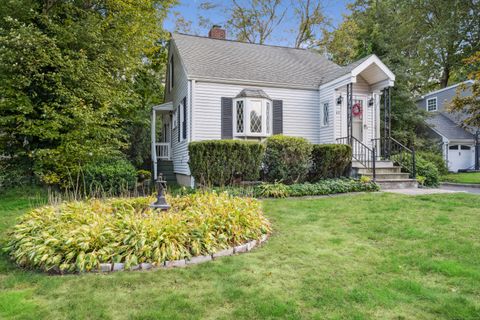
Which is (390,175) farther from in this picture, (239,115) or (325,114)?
(239,115)

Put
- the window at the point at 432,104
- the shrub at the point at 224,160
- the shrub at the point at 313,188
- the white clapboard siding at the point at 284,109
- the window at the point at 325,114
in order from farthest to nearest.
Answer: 1. the window at the point at 432,104
2. the window at the point at 325,114
3. the white clapboard siding at the point at 284,109
4. the shrub at the point at 224,160
5. the shrub at the point at 313,188

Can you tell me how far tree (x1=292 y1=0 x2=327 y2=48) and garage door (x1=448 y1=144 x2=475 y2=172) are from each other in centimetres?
1184

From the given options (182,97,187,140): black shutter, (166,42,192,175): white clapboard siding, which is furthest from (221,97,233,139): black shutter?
(182,97,187,140): black shutter

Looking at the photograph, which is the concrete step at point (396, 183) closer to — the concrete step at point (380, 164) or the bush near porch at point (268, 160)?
the concrete step at point (380, 164)

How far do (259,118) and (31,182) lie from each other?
731cm

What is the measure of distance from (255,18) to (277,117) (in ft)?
49.3

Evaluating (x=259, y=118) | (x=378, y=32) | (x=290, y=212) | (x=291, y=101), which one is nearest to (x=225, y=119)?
(x=259, y=118)

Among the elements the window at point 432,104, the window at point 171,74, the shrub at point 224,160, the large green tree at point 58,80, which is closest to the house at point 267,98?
the window at point 171,74

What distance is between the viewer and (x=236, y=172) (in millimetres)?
8680

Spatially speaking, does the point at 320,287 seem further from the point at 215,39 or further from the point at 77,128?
the point at 215,39

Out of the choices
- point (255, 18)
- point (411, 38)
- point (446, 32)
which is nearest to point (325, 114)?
point (255, 18)

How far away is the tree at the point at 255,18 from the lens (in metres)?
23.2

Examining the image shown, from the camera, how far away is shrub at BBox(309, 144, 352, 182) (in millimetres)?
9461

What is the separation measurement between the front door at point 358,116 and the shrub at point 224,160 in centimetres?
510
